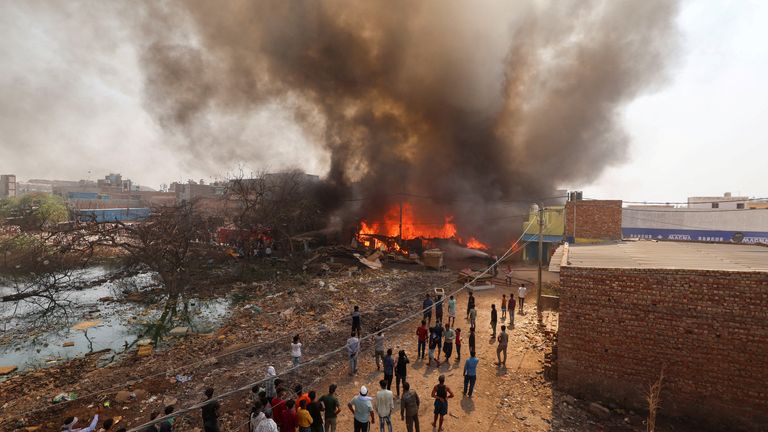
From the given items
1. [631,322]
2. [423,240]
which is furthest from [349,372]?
[423,240]

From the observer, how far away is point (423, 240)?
92.2 feet

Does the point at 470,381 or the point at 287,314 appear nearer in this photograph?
the point at 470,381

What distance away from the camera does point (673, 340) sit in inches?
286

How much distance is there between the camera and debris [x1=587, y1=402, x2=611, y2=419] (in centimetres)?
747

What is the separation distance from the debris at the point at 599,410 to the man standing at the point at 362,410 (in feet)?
15.7

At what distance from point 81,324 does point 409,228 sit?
22999 mm

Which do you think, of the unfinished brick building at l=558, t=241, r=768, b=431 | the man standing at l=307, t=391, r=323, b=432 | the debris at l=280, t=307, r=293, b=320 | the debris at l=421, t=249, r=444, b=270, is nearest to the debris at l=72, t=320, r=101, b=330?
the debris at l=280, t=307, r=293, b=320

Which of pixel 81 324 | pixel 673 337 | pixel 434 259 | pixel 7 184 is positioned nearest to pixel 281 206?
pixel 434 259

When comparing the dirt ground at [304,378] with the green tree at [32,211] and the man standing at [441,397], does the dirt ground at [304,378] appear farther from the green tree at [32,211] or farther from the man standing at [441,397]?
the green tree at [32,211]

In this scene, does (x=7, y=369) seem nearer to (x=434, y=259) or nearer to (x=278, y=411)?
(x=278, y=411)

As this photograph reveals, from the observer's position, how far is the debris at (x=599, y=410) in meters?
7.47

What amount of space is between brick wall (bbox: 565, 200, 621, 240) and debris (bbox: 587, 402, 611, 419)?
421 inches

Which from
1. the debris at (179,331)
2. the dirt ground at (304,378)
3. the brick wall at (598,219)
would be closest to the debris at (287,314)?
the dirt ground at (304,378)

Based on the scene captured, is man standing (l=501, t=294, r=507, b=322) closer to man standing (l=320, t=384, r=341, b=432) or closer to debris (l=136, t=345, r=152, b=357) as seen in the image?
man standing (l=320, t=384, r=341, b=432)
